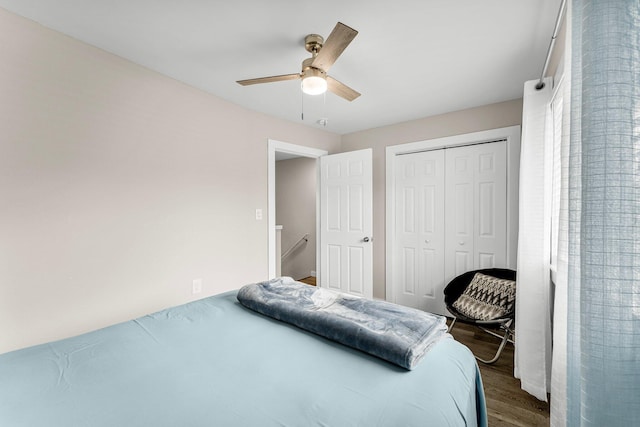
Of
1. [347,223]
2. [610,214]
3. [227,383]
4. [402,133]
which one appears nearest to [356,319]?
[227,383]

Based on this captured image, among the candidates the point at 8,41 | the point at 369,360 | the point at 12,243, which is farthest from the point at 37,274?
the point at 369,360

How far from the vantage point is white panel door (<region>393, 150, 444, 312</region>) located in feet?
10.9

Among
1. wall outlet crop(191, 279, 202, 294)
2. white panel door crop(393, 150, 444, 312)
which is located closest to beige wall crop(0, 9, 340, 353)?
wall outlet crop(191, 279, 202, 294)

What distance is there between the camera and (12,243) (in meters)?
1.63

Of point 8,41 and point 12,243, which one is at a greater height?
point 8,41

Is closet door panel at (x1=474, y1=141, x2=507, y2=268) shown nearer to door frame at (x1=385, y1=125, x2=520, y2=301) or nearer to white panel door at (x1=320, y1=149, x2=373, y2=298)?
door frame at (x1=385, y1=125, x2=520, y2=301)

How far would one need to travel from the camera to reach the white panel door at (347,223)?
138 inches

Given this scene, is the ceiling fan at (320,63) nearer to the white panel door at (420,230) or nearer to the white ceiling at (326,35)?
the white ceiling at (326,35)

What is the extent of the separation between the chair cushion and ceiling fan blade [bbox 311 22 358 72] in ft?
7.44

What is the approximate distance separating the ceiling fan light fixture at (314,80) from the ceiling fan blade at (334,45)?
3 cm

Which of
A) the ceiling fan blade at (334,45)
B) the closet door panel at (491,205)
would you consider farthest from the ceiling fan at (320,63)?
the closet door panel at (491,205)

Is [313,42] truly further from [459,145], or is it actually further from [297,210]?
[297,210]

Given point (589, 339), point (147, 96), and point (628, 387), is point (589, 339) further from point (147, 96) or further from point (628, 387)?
point (147, 96)

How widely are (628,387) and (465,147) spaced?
292cm
